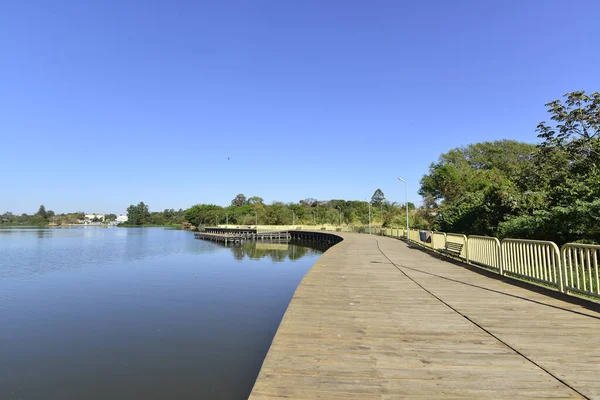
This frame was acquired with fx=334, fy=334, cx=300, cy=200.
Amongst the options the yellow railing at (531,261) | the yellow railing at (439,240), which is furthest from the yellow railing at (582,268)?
the yellow railing at (439,240)

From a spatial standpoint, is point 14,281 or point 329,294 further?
point 14,281

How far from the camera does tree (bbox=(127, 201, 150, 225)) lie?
17050 centimetres

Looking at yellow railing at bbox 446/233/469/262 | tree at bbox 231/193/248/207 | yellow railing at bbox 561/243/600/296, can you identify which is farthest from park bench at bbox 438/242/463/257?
tree at bbox 231/193/248/207

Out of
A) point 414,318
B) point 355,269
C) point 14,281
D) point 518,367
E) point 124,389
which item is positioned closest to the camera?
point 518,367

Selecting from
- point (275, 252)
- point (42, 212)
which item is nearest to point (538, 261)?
point (275, 252)

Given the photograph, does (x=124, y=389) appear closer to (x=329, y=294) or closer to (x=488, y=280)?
(x=329, y=294)

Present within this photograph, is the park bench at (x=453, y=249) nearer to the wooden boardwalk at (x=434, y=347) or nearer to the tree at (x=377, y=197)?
the wooden boardwalk at (x=434, y=347)

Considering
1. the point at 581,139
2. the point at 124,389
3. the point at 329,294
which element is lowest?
the point at 124,389

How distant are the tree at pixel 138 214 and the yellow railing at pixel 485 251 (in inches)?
7127

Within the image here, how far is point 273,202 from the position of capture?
107 metres

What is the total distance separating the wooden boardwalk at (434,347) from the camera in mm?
3012

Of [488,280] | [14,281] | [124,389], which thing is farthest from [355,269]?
[14,281]

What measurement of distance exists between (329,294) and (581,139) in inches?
845

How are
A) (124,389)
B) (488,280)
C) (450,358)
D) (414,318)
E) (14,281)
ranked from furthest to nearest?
(14,281) → (488,280) → (124,389) → (414,318) → (450,358)
